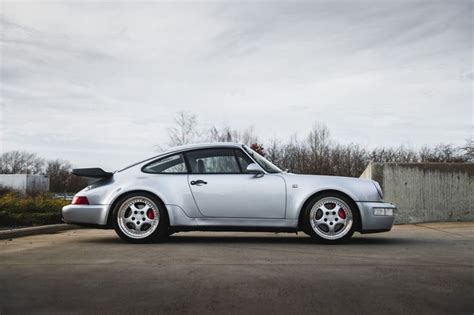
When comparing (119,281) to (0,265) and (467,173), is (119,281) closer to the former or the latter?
(0,265)

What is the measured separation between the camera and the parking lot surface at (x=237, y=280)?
3025mm

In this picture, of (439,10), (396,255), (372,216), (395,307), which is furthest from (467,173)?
(395,307)

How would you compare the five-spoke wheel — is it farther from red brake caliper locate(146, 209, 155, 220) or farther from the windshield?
red brake caliper locate(146, 209, 155, 220)

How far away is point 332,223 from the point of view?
254 inches

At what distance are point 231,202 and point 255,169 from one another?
0.53 m

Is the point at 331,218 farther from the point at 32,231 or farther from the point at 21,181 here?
the point at 21,181

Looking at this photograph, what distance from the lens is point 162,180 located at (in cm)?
670

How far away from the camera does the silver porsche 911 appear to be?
6.46 metres

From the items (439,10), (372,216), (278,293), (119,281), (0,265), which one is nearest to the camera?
(278,293)

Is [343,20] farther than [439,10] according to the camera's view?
Yes

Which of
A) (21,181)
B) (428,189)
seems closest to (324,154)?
(428,189)

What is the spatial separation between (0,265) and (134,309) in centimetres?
220

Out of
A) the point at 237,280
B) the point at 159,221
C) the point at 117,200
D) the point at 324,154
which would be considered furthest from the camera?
the point at 324,154

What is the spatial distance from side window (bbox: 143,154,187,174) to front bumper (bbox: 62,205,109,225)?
78cm
